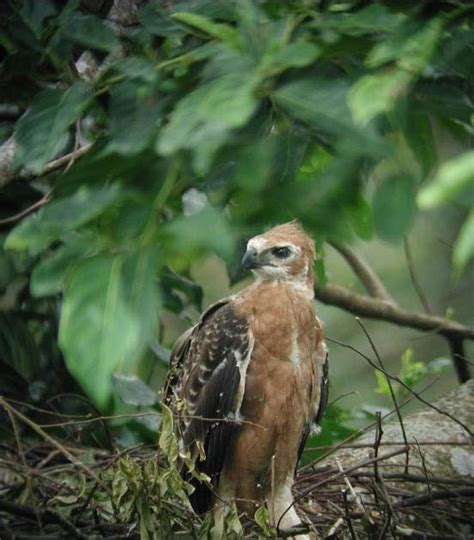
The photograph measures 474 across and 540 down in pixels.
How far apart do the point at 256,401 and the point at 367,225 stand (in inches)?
84.9

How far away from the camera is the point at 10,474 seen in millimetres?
4129

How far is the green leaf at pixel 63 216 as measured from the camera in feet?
5.41

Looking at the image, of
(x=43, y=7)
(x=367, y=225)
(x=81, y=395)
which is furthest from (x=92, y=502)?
(x=367, y=225)

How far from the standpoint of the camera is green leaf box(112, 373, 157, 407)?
438 centimetres

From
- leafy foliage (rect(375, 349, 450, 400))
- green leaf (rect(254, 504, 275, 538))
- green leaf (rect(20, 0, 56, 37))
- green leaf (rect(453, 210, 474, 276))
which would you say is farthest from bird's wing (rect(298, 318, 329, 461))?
green leaf (rect(453, 210, 474, 276))

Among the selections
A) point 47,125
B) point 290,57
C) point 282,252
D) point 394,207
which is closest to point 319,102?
point 290,57

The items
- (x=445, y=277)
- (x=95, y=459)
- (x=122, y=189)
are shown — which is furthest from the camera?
(x=445, y=277)

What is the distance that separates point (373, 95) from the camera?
146 centimetres

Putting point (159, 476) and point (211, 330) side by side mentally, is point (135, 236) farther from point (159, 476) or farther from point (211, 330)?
point (211, 330)

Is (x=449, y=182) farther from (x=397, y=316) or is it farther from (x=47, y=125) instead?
(x=397, y=316)

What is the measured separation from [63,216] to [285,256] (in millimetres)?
2541

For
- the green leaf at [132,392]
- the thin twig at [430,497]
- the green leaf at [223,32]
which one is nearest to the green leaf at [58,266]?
the green leaf at [223,32]

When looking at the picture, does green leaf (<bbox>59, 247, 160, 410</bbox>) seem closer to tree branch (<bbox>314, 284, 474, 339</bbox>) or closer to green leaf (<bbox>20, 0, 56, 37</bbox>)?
green leaf (<bbox>20, 0, 56, 37</bbox>)

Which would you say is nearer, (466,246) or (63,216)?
(466,246)
